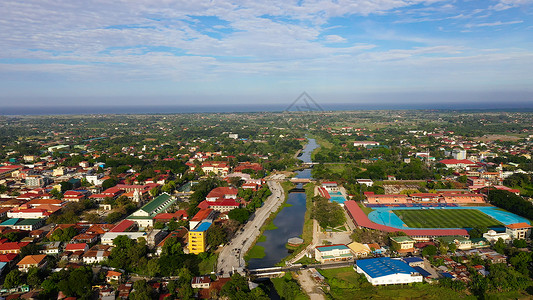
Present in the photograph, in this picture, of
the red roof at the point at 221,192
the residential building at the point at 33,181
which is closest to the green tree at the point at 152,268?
the red roof at the point at 221,192

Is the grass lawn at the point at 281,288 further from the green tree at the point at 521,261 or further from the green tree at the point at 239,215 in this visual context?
the green tree at the point at 521,261

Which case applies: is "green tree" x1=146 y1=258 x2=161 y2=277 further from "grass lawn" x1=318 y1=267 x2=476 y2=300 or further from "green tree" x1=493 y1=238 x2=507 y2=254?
"green tree" x1=493 y1=238 x2=507 y2=254

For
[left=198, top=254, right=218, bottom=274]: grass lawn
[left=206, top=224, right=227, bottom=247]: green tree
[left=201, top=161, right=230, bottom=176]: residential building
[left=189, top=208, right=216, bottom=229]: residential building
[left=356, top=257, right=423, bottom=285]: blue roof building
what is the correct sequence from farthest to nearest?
[left=201, top=161, right=230, bottom=176]: residential building
[left=189, top=208, right=216, bottom=229]: residential building
[left=206, top=224, right=227, bottom=247]: green tree
[left=198, top=254, right=218, bottom=274]: grass lawn
[left=356, top=257, right=423, bottom=285]: blue roof building

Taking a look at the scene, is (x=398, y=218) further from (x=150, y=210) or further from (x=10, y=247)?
(x=10, y=247)

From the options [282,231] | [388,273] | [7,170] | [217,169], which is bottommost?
[282,231]

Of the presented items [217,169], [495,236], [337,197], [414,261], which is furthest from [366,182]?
[414,261]

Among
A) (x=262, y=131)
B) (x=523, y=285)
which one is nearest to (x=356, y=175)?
(x=523, y=285)

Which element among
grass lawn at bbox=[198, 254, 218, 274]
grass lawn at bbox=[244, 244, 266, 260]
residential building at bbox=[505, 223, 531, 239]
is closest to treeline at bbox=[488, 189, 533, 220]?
residential building at bbox=[505, 223, 531, 239]
